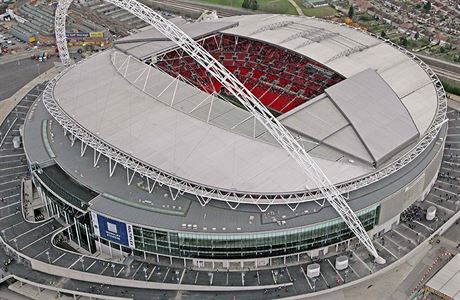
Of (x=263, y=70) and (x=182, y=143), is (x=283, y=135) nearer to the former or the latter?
(x=182, y=143)

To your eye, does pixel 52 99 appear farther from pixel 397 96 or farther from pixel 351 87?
pixel 397 96

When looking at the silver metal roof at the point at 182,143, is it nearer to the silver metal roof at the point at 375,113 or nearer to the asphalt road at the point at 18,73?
the silver metal roof at the point at 375,113

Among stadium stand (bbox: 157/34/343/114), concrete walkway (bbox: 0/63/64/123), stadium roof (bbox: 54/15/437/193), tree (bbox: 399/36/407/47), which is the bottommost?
concrete walkway (bbox: 0/63/64/123)

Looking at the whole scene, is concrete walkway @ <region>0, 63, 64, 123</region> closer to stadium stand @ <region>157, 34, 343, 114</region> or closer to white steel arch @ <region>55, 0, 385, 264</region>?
stadium stand @ <region>157, 34, 343, 114</region>

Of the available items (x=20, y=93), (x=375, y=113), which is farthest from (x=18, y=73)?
(x=375, y=113)

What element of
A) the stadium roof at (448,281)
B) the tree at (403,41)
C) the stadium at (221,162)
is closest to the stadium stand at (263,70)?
the stadium at (221,162)

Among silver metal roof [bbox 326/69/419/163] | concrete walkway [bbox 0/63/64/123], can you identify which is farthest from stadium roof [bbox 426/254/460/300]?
concrete walkway [bbox 0/63/64/123]
